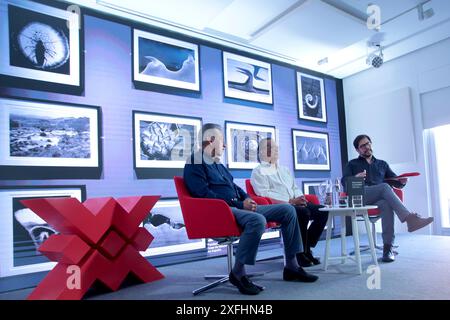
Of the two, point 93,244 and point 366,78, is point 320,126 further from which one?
point 93,244

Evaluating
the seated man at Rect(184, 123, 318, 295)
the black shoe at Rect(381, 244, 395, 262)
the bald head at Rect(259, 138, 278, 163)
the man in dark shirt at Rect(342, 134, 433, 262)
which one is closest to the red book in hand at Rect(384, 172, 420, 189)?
the man in dark shirt at Rect(342, 134, 433, 262)

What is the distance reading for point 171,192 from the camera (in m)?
3.86

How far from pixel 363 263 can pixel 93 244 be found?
7.77 ft

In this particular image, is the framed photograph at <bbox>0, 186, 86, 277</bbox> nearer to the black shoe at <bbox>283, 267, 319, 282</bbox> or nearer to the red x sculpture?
the red x sculpture

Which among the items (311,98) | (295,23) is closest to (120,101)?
(295,23)

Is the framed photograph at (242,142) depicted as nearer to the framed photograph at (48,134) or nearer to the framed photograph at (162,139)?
the framed photograph at (162,139)

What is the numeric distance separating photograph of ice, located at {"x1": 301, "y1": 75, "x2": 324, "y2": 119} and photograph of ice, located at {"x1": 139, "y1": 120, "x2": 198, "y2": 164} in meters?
2.09

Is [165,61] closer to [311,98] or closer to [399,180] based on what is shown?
[311,98]

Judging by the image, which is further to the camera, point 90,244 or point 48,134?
point 48,134

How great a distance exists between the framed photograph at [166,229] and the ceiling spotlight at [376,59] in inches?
132

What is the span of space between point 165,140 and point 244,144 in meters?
1.13

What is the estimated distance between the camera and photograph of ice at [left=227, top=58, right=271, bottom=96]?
4.50m

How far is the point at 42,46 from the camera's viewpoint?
10.5 ft

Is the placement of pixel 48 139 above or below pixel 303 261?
above
